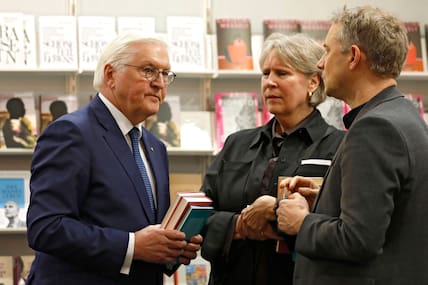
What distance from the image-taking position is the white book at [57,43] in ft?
15.9

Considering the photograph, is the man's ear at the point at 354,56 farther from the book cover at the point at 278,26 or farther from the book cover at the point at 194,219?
the book cover at the point at 278,26

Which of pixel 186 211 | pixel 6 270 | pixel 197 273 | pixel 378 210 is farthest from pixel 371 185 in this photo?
pixel 6 270

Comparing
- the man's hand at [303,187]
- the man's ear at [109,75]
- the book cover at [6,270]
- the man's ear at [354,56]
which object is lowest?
the book cover at [6,270]

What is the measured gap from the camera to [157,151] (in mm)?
2941

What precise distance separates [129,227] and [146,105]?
45 cm

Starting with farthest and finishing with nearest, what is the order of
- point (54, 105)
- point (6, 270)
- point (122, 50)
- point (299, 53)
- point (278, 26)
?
point (278, 26)
point (54, 105)
point (6, 270)
point (299, 53)
point (122, 50)

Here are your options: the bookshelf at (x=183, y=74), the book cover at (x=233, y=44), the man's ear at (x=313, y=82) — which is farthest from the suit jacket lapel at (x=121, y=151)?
the book cover at (x=233, y=44)

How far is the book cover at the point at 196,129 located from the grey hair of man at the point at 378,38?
2.80m

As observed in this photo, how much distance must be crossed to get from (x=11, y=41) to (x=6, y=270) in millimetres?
1414

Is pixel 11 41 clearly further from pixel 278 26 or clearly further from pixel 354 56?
pixel 354 56

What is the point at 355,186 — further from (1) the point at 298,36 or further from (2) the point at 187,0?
(2) the point at 187,0

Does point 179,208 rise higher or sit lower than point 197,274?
higher

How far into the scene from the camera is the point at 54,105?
4906mm

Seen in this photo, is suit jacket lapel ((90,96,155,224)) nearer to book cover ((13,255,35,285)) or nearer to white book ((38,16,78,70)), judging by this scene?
white book ((38,16,78,70))
